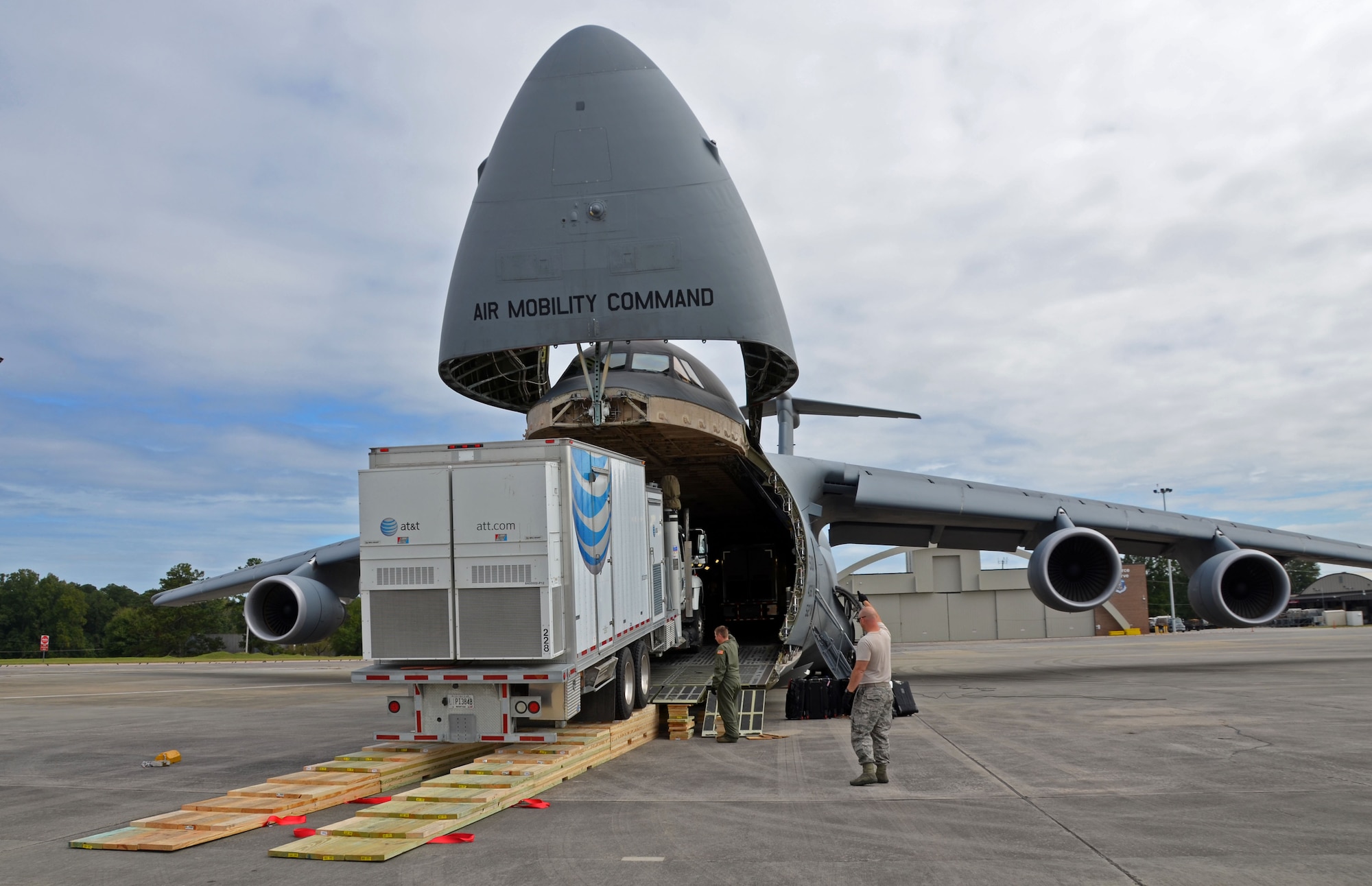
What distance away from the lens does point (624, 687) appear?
10578mm

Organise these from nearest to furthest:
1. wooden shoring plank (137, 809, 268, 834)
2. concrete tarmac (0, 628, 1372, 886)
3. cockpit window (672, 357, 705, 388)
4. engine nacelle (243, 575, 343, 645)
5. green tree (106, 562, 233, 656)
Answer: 1. concrete tarmac (0, 628, 1372, 886)
2. wooden shoring plank (137, 809, 268, 834)
3. cockpit window (672, 357, 705, 388)
4. engine nacelle (243, 575, 343, 645)
5. green tree (106, 562, 233, 656)

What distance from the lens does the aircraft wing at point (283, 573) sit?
1816 centimetres

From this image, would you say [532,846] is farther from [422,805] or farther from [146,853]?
[146,853]

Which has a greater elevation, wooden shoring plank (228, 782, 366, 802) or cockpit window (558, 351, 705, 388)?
cockpit window (558, 351, 705, 388)

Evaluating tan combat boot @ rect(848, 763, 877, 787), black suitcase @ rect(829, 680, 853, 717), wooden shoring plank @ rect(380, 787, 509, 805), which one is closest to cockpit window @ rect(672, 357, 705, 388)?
black suitcase @ rect(829, 680, 853, 717)

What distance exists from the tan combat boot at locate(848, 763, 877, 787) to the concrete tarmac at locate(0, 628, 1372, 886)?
7.0 inches

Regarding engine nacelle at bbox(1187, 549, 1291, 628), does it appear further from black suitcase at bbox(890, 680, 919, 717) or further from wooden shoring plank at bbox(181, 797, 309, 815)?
wooden shoring plank at bbox(181, 797, 309, 815)

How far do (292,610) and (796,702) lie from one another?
9.49 meters

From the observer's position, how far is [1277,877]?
506cm

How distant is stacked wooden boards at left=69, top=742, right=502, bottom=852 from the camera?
6.49 meters

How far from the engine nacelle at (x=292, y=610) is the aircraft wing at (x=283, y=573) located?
532 millimetres

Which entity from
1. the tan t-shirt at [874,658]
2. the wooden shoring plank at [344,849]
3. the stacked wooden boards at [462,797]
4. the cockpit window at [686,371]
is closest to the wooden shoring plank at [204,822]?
the stacked wooden boards at [462,797]

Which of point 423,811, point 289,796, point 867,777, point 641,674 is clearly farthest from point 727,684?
point 289,796

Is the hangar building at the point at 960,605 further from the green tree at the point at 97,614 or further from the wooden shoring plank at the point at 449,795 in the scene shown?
the green tree at the point at 97,614
